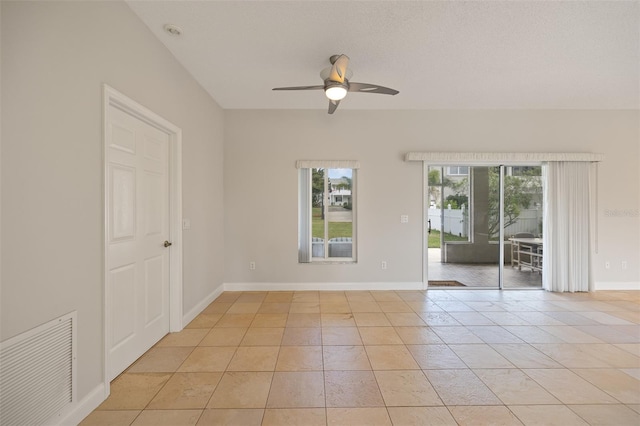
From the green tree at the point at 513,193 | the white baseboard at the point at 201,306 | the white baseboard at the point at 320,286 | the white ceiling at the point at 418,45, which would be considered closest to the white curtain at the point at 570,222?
the green tree at the point at 513,193

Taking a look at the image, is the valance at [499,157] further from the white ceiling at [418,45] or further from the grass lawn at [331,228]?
the grass lawn at [331,228]

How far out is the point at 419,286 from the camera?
171 inches

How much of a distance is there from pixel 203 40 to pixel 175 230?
1.87 meters

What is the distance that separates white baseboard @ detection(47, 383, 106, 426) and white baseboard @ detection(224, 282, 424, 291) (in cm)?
248

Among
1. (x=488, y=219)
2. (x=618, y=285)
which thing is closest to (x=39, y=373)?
(x=488, y=219)

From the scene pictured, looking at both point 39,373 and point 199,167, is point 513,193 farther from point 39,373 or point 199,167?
point 39,373

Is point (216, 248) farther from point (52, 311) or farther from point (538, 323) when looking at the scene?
point (538, 323)

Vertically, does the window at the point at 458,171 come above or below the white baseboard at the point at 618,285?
above

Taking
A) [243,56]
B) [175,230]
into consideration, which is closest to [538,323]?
[175,230]

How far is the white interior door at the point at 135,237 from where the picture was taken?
6.70 feet

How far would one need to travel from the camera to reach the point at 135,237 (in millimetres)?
2301

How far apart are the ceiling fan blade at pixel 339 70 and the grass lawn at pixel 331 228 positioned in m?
2.35

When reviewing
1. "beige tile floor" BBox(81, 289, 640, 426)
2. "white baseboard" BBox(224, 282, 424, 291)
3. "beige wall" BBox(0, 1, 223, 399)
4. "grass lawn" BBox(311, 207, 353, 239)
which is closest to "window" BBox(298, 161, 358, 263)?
"grass lawn" BBox(311, 207, 353, 239)

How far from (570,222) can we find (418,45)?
381 cm
